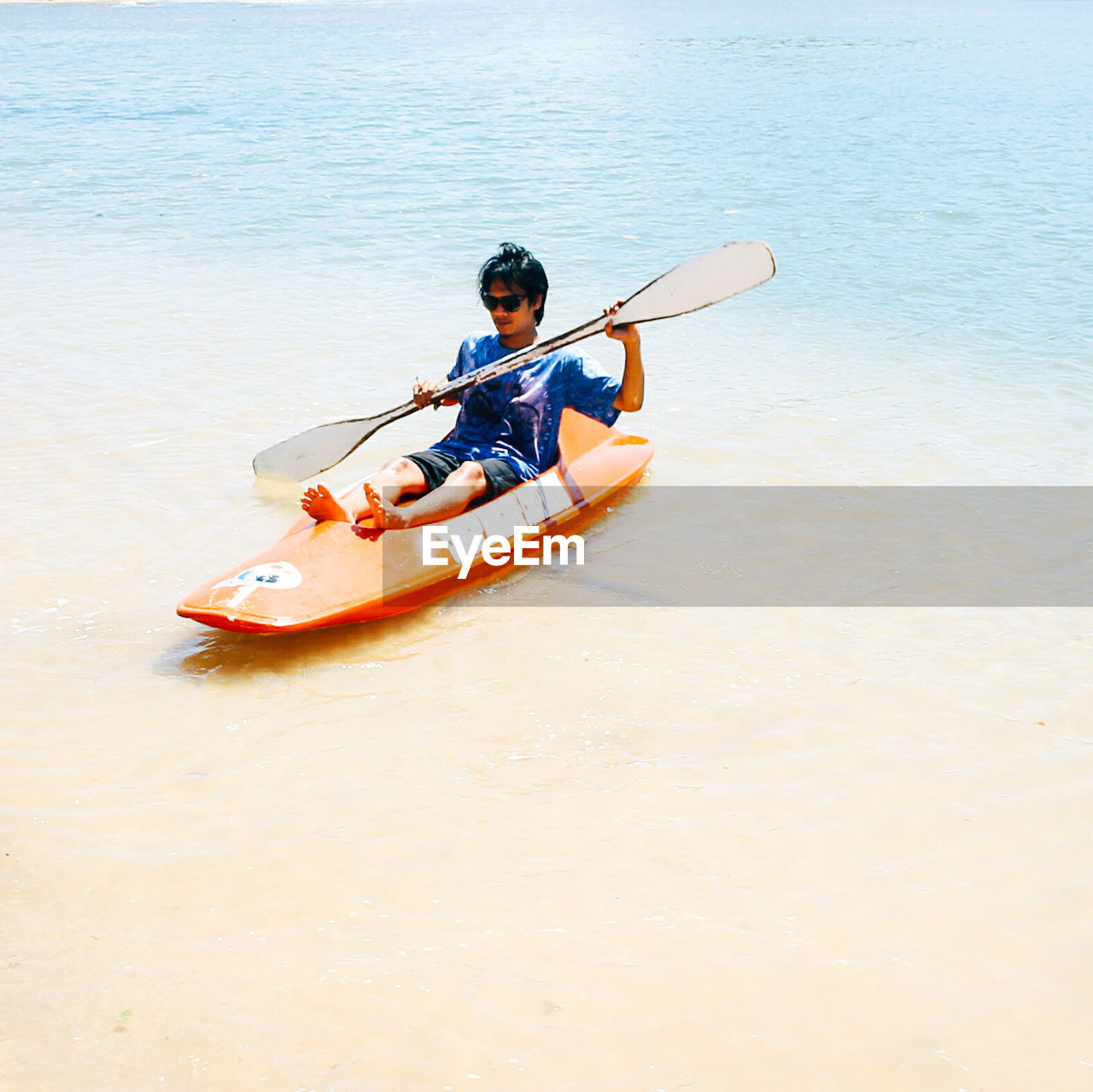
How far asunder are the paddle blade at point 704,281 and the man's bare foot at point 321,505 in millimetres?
1245

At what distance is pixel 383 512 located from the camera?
3.92 m

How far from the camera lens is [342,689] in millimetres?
3504

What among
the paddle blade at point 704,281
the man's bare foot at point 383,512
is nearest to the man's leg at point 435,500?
the man's bare foot at point 383,512

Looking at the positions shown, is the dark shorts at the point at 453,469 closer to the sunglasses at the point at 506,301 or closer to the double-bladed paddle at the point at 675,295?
the double-bladed paddle at the point at 675,295

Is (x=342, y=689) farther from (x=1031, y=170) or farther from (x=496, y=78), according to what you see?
(x=496, y=78)

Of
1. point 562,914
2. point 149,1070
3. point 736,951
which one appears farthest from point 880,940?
A: point 149,1070

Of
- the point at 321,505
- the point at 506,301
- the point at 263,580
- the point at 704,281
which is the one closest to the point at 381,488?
the point at 321,505

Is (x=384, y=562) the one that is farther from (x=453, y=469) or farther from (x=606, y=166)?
(x=606, y=166)

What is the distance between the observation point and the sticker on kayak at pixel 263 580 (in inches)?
142

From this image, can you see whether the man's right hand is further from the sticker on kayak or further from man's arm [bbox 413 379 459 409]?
the sticker on kayak

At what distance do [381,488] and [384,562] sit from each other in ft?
1.18

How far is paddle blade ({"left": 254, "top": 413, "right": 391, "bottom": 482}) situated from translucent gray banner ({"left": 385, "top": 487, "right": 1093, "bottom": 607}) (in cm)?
74

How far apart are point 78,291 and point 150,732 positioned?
6.01 m

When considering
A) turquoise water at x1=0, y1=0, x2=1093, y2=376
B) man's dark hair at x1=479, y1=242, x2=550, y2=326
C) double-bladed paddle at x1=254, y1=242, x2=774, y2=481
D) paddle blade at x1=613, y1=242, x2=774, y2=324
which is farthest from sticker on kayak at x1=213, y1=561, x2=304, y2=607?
turquoise water at x1=0, y1=0, x2=1093, y2=376
